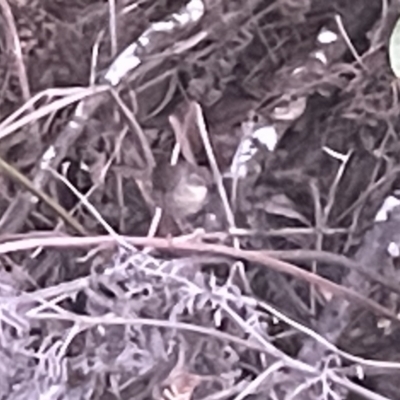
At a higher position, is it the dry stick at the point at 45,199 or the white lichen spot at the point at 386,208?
the dry stick at the point at 45,199

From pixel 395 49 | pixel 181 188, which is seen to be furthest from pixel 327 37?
pixel 181 188

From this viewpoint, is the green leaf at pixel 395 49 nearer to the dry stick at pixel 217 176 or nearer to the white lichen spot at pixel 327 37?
the white lichen spot at pixel 327 37

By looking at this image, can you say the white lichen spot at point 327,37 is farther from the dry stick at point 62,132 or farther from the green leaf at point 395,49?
the dry stick at point 62,132

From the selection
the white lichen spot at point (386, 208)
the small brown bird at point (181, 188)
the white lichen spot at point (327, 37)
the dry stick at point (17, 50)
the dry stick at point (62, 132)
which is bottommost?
the white lichen spot at point (386, 208)

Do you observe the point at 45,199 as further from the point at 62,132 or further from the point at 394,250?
the point at 394,250

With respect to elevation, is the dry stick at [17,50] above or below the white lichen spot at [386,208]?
above

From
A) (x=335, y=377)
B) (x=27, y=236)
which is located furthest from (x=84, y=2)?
(x=335, y=377)

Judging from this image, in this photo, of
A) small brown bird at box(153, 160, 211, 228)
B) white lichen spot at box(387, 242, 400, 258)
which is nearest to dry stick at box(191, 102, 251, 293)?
small brown bird at box(153, 160, 211, 228)

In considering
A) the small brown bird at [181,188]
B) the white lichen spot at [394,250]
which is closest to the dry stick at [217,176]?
the small brown bird at [181,188]

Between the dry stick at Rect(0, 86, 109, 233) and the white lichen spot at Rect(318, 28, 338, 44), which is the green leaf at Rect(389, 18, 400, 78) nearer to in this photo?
the white lichen spot at Rect(318, 28, 338, 44)

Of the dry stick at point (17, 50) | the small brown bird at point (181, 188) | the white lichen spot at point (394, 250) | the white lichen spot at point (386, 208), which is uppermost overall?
the dry stick at point (17, 50)
